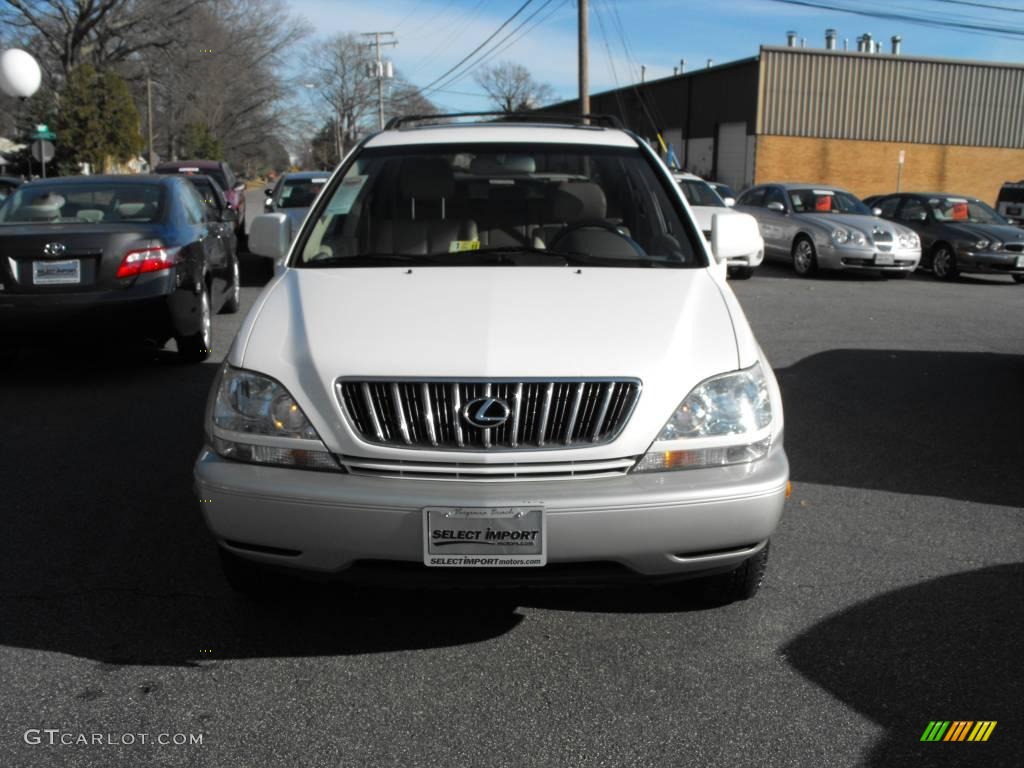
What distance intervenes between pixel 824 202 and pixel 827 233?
1589 millimetres

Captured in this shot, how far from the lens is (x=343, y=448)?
293 centimetres

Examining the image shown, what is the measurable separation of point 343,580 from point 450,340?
810 mm

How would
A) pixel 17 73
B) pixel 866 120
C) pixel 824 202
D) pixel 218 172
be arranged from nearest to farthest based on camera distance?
pixel 824 202 < pixel 17 73 < pixel 218 172 < pixel 866 120

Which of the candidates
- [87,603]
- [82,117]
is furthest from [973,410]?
[82,117]

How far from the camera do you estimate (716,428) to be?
9.93ft

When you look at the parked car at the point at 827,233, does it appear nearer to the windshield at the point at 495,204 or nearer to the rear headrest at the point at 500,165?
the windshield at the point at 495,204

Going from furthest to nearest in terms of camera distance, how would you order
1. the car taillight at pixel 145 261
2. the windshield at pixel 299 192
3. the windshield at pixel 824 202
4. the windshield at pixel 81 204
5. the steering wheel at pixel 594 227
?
the windshield at pixel 824 202 → the windshield at pixel 299 192 → the windshield at pixel 81 204 → the car taillight at pixel 145 261 → the steering wheel at pixel 594 227

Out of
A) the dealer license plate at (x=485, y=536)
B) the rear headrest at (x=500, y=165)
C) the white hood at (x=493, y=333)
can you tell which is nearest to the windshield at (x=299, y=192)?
the rear headrest at (x=500, y=165)

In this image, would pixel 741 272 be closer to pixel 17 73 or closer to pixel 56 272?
pixel 56 272

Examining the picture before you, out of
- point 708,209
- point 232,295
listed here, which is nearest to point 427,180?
point 232,295

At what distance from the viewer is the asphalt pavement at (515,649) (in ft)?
8.88

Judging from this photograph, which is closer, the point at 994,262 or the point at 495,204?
the point at 495,204

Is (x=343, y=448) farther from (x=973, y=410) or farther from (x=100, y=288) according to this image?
(x=973, y=410)

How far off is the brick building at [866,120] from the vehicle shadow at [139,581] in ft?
111
